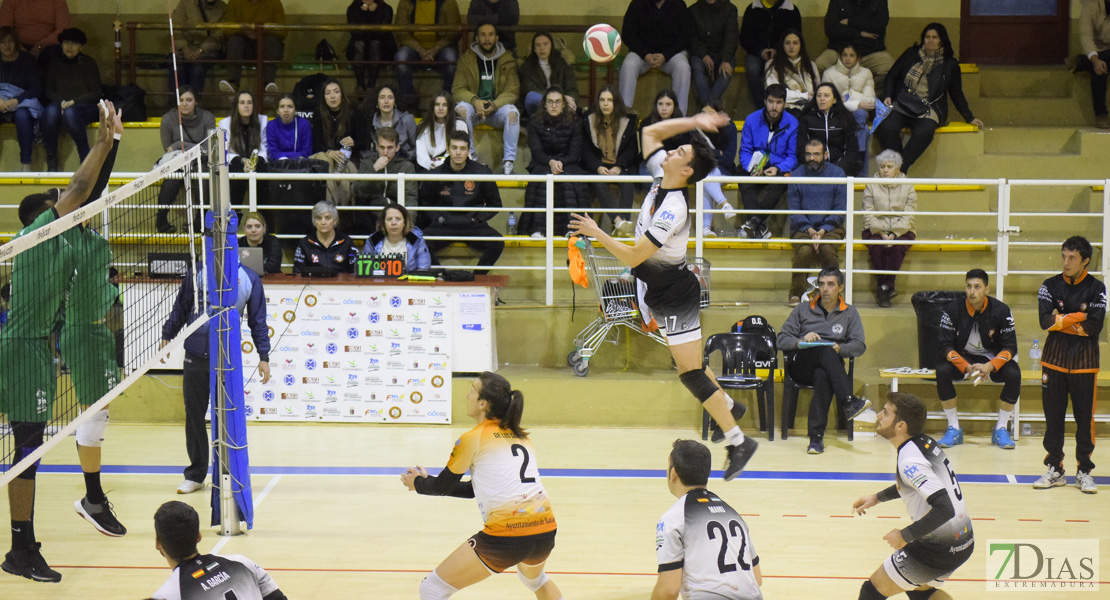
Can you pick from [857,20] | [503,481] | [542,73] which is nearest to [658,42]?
[542,73]

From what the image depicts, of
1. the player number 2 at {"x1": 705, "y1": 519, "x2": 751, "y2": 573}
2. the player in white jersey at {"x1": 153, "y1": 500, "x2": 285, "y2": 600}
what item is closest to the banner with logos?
the player number 2 at {"x1": 705, "y1": 519, "x2": 751, "y2": 573}

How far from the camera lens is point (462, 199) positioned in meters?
12.2

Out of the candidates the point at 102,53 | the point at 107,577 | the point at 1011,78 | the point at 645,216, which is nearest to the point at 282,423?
the point at 107,577

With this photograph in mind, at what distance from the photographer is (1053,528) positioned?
8086 millimetres

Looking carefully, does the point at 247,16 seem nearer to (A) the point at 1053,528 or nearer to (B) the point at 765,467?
(B) the point at 765,467

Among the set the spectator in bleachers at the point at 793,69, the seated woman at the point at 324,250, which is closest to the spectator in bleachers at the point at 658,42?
A: the spectator in bleachers at the point at 793,69

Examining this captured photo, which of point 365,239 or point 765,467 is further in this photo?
point 365,239

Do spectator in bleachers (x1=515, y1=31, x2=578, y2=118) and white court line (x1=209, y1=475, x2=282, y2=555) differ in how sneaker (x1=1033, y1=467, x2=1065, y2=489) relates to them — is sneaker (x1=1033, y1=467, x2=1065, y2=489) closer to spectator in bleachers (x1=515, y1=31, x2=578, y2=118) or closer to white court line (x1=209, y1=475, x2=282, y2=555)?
white court line (x1=209, y1=475, x2=282, y2=555)

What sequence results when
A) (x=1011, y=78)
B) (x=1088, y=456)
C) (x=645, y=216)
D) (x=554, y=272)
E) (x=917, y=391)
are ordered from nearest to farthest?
1. (x=645, y=216)
2. (x=1088, y=456)
3. (x=917, y=391)
4. (x=554, y=272)
5. (x=1011, y=78)

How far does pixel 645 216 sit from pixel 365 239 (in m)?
5.55

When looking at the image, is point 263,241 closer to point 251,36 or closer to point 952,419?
point 251,36

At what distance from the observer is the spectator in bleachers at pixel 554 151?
12.5 m

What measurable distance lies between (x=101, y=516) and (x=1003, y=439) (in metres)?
7.91

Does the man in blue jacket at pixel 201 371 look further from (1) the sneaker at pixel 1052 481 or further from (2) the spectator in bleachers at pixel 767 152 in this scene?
(1) the sneaker at pixel 1052 481
